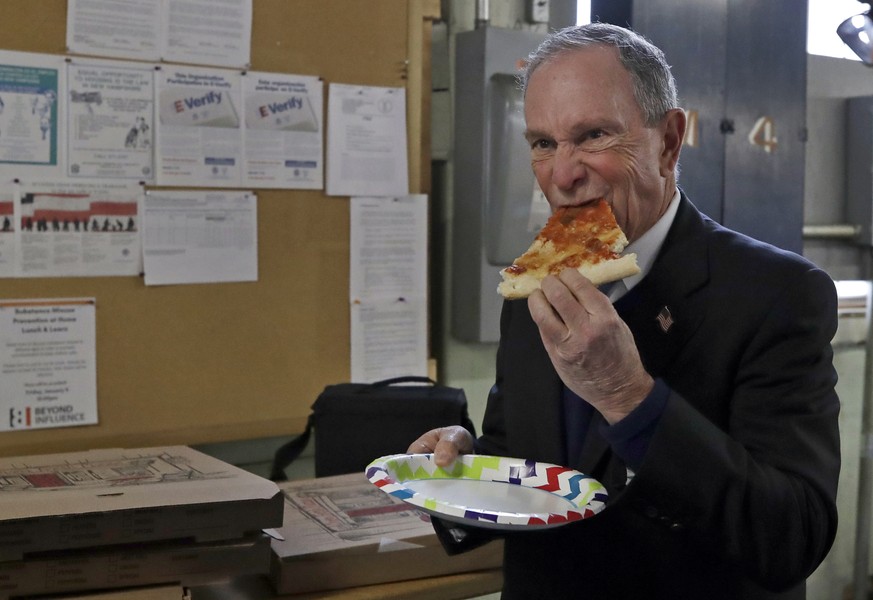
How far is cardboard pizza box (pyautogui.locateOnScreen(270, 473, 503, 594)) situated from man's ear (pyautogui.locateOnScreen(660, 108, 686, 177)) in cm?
88

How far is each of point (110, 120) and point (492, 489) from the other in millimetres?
1380

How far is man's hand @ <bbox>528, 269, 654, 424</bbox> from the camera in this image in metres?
1.19

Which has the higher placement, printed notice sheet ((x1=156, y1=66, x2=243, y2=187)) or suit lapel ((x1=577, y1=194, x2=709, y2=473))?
printed notice sheet ((x1=156, y1=66, x2=243, y2=187))

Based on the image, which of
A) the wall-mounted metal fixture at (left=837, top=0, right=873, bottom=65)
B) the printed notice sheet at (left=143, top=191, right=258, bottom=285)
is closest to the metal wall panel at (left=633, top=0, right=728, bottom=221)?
the wall-mounted metal fixture at (left=837, top=0, right=873, bottom=65)

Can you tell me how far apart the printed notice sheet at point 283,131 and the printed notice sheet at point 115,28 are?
0.86 ft

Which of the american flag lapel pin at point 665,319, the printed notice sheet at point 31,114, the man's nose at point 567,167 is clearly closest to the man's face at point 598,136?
the man's nose at point 567,167

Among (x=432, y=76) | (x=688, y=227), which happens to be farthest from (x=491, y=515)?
(x=432, y=76)

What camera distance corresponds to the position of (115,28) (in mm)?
2268

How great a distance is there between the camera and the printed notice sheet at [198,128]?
2352 millimetres

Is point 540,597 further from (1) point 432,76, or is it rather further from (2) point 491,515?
(1) point 432,76

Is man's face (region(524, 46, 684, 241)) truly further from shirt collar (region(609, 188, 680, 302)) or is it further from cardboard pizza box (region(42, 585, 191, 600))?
cardboard pizza box (region(42, 585, 191, 600))

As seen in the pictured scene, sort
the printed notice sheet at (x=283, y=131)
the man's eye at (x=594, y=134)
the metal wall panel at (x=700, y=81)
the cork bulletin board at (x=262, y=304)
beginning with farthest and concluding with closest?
the metal wall panel at (x=700, y=81) < the printed notice sheet at (x=283, y=131) < the cork bulletin board at (x=262, y=304) < the man's eye at (x=594, y=134)

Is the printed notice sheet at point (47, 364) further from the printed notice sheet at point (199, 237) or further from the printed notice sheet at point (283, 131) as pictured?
the printed notice sheet at point (283, 131)

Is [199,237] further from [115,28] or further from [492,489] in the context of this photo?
[492,489]
